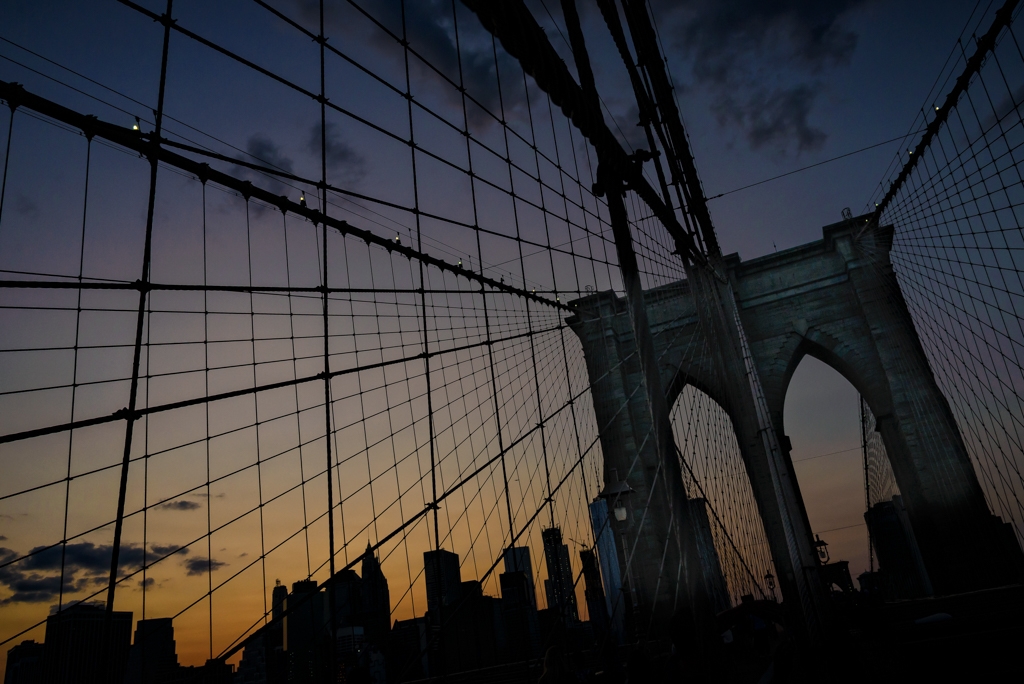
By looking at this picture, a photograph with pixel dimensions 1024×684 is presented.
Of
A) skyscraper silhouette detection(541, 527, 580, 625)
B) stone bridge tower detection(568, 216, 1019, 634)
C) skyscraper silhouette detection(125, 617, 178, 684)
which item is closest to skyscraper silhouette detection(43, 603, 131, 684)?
skyscraper silhouette detection(125, 617, 178, 684)

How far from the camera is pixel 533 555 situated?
3.78 metres

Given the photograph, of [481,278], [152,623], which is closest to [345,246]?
[481,278]

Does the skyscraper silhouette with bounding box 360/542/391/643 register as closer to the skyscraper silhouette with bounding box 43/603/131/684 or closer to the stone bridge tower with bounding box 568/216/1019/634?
the skyscraper silhouette with bounding box 43/603/131/684

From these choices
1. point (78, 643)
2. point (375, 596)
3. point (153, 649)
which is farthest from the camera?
point (375, 596)

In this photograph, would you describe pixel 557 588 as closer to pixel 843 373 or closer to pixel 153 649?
pixel 153 649

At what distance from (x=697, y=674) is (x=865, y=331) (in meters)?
12.1

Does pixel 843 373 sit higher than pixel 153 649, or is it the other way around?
pixel 843 373

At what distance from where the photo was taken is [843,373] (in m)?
13.6

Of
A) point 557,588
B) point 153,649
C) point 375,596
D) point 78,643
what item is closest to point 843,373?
point 557,588

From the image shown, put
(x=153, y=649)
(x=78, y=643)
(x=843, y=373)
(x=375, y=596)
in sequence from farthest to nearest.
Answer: (x=843, y=373), (x=375, y=596), (x=153, y=649), (x=78, y=643)

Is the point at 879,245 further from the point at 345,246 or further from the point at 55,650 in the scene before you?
the point at 55,650

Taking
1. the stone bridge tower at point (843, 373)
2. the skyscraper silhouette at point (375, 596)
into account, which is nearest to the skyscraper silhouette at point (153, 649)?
the skyscraper silhouette at point (375, 596)

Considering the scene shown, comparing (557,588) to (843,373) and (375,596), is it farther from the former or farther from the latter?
(843,373)

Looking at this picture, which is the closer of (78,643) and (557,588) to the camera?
(78,643)
